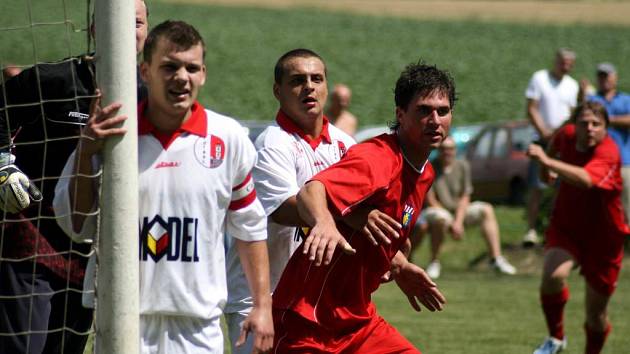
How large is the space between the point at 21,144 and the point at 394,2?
53.9m

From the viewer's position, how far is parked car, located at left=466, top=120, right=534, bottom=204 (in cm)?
2231

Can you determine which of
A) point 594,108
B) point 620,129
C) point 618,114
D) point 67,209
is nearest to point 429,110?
point 67,209

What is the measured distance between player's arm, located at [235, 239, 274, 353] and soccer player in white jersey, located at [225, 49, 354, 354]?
0.90 metres

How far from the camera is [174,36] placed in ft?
14.7

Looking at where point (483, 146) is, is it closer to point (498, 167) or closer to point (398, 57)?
point (498, 167)

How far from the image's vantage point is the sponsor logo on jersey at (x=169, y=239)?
4.50 metres

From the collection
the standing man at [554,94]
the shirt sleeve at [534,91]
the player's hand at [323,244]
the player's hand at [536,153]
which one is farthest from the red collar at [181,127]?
the shirt sleeve at [534,91]

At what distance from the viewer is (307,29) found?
48094 mm

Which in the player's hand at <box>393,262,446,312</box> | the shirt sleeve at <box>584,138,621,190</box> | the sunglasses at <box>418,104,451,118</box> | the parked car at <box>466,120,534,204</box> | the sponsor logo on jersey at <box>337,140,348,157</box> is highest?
the sunglasses at <box>418,104,451,118</box>

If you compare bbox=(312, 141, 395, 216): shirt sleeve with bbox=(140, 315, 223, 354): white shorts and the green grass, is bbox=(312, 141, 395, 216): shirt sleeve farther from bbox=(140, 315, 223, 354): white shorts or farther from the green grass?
the green grass

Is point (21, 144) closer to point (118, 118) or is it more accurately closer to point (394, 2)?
point (118, 118)

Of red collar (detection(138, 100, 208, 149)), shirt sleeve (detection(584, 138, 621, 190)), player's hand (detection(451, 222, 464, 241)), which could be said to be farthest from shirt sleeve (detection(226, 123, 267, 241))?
player's hand (detection(451, 222, 464, 241))

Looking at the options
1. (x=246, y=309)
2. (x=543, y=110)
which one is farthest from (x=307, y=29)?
(x=246, y=309)

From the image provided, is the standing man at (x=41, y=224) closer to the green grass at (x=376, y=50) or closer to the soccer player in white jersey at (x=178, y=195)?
the soccer player in white jersey at (x=178, y=195)
